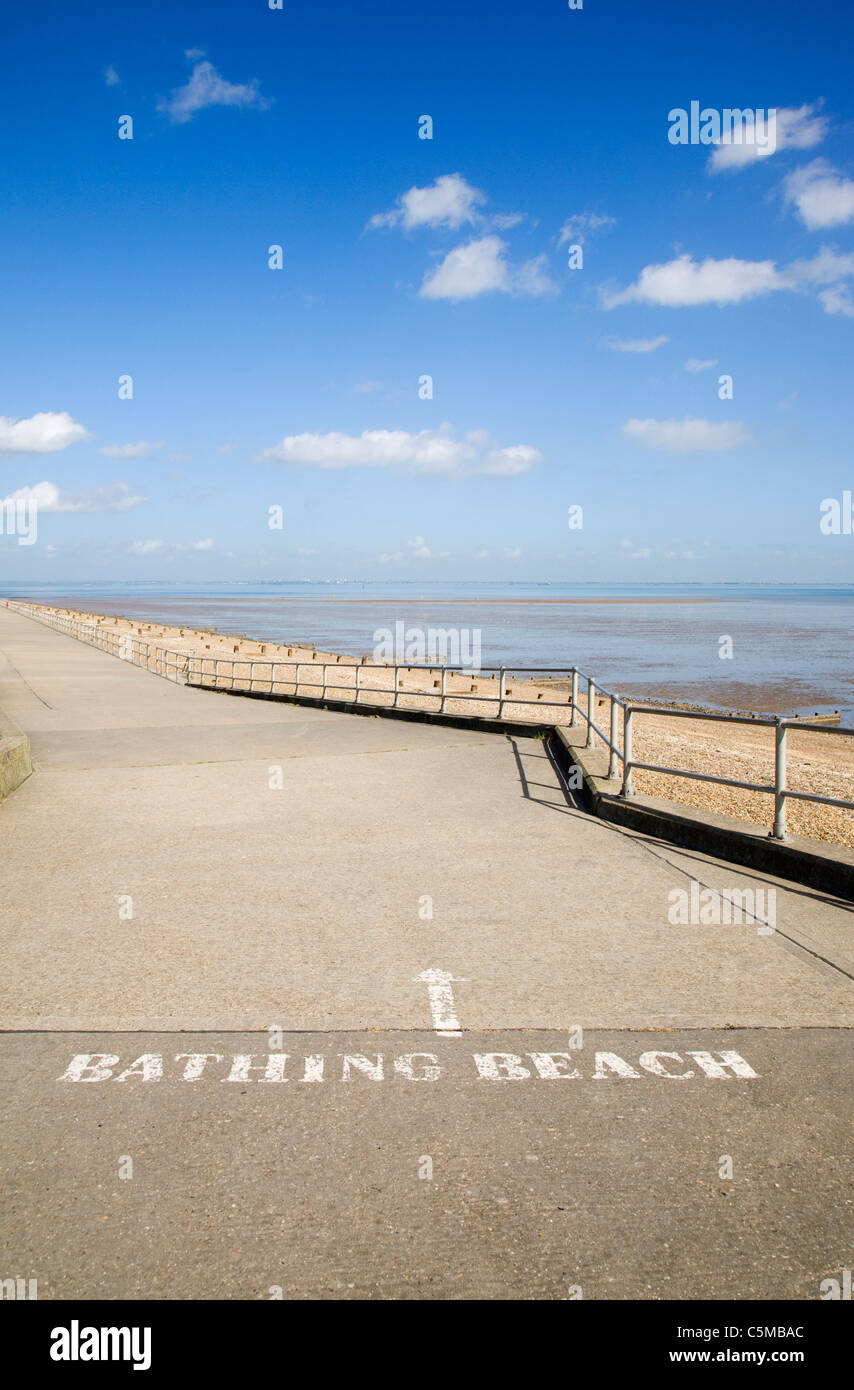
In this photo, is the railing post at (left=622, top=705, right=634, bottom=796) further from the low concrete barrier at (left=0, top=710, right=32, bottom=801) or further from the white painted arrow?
the low concrete barrier at (left=0, top=710, right=32, bottom=801)

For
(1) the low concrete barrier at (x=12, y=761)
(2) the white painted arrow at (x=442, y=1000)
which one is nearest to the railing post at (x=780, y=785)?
(2) the white painted arrow at (x=442, y=1000)

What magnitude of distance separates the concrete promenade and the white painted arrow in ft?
0.08

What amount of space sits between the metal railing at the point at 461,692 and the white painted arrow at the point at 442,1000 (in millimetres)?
2941

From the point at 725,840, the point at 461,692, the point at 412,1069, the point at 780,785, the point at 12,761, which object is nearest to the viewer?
the point at 412,1069

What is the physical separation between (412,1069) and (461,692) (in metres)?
30.2

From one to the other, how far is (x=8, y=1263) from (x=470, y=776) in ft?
29.5

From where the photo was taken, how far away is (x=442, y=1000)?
16.3 feet

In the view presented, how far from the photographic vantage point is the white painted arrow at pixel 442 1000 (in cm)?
460

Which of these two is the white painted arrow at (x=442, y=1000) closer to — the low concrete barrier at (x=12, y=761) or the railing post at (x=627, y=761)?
the railing post at (x=627, y=761)

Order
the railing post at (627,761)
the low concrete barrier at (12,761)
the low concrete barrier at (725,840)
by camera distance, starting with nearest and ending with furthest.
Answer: the low concrete barrier at (725,840)
the railing post at (627,761)
the low concrete barrier at (12,761)

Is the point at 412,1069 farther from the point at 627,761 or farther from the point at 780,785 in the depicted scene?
the point at 627,761

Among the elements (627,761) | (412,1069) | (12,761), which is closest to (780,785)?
(627,761)
